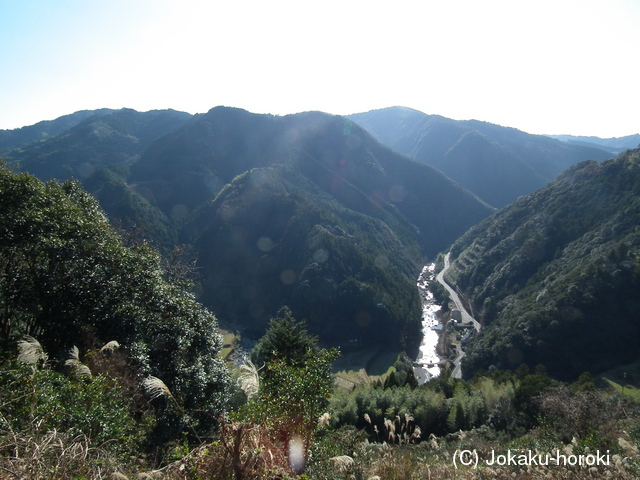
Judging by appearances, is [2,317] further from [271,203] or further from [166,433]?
[271,203]

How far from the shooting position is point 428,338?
235 ft

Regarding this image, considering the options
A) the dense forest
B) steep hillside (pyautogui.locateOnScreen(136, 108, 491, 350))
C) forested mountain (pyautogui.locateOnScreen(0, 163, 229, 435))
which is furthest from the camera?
steep hillside (pyautogui.locateOnScreen(136, 108, 491, 350))

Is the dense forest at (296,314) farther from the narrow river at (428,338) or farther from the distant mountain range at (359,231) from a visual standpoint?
the narrow river at (428,338)

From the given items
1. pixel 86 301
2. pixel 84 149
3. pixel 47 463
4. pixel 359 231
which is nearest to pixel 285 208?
pixel 359 231

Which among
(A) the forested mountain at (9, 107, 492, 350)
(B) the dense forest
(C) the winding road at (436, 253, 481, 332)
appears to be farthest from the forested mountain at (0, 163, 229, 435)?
(C) the winding road at (436, 253, 481, 332)

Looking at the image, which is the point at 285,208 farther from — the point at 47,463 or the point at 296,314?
the point at 47,463

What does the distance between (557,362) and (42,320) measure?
188ft

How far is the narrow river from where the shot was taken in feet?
191

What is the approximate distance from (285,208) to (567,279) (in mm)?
65913

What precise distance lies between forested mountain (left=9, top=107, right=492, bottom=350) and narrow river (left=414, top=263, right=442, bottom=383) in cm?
323

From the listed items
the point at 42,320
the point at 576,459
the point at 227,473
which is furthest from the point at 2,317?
the point at 576,459

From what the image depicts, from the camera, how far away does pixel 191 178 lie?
129500 millimetres

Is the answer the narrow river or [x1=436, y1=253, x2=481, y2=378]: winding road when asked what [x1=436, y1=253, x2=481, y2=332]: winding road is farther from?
the narrow river

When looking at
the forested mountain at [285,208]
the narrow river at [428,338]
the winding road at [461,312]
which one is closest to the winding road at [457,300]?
the winding road at [461,312]
